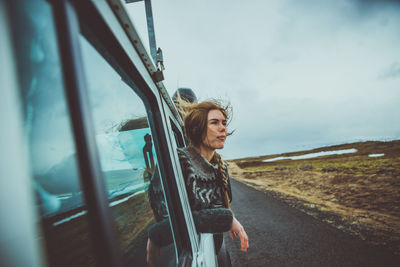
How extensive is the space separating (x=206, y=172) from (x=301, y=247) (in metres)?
3.71

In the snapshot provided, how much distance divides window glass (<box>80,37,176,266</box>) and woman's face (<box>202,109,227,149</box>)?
598mm

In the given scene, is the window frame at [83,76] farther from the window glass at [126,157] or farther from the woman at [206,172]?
the woman at [206,172]

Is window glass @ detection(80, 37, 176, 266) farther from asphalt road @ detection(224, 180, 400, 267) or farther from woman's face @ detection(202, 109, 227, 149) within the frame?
asphalt road @ detection(224, 180, 400, 267)

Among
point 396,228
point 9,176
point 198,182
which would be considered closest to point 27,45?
point 9,176

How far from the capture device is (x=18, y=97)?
33 cm

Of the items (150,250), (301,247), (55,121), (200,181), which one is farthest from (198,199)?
(301,247)

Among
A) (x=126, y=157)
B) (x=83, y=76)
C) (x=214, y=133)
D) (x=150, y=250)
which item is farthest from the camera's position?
(x=214, y=133)

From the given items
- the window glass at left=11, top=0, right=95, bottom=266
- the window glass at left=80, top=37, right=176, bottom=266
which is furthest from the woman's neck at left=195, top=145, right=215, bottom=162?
the window glass at left=11, top=0, right=95, bottom=266

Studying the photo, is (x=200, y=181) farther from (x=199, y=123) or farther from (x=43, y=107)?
(x=43, y=107)

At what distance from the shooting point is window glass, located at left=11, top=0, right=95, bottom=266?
0.35 m

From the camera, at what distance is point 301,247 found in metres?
3.72

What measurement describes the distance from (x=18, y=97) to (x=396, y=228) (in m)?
6.42

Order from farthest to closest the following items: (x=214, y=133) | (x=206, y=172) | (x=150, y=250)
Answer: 1. (x=214, y=133)
2. (x=206, y=172)
3. (x=150, y=250)

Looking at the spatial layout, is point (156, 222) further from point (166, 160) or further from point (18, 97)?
point (18, 97)
